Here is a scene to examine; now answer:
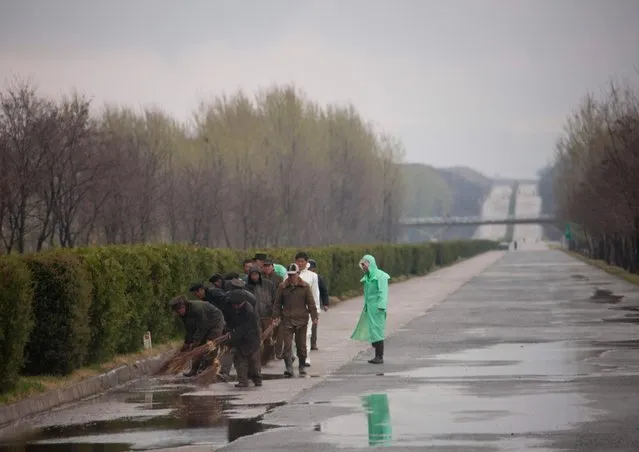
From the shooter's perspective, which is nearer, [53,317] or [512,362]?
[53,317]

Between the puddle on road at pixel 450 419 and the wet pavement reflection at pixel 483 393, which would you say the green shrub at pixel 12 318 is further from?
the puddle on road at pixel 450 419

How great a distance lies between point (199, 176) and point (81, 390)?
51.2 meters

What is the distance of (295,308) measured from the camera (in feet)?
74.9

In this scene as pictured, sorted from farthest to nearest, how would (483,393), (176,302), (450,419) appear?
(176,302) → (483,393) → (450,419)

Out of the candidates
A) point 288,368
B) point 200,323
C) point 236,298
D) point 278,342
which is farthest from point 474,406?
point 278,342

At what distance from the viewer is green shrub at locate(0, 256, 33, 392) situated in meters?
17.6

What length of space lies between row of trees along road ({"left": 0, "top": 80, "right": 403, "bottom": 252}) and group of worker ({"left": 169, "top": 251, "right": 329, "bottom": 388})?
40.9 feet

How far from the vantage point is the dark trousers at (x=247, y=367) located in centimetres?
2059

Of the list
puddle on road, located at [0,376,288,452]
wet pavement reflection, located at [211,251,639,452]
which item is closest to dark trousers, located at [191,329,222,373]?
wet pavement reflection, located at [211,251,639,452]

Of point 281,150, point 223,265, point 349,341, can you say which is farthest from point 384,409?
point 281,150

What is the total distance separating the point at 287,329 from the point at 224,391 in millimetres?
2883

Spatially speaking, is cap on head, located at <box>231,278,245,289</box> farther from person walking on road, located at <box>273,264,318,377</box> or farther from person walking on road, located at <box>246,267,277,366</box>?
person walking on road, located at <box>246,267,277,366</box>

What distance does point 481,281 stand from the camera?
6425 cm

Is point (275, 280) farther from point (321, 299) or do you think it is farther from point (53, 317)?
point (53, 317)
